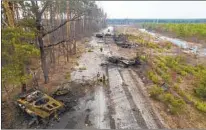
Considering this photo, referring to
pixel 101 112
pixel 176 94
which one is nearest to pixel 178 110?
pixel 176 94

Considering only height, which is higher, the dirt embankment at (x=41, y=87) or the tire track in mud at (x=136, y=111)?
the tire track in mud at (x=136, y=111)

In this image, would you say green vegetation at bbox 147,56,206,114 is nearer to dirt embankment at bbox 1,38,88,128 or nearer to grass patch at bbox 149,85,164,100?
grass patch at bbox 149,85,164,100

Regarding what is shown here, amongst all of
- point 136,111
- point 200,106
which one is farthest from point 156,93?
point 136,111

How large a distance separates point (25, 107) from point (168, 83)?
808cm

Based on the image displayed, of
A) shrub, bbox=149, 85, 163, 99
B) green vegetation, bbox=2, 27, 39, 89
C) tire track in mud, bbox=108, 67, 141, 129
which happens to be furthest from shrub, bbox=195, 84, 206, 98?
green vegetation, bbox=2, 27, 39, 89

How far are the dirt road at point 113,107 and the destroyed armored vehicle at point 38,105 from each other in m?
0.42

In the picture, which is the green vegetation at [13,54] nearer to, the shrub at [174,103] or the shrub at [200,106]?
the shrub at [174,103]

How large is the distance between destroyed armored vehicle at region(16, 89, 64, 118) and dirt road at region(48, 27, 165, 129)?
423mm

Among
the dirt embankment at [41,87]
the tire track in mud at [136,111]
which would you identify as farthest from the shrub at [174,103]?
the dirt embankment at [41,87]

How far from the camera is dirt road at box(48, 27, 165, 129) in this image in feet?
26.9

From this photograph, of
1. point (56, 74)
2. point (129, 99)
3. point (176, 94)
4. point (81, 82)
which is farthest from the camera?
point (56, 74)

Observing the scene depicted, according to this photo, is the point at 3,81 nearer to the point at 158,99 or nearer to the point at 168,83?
the point at 158,99

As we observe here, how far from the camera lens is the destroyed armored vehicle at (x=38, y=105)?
27.3 feet

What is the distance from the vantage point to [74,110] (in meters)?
9.38
